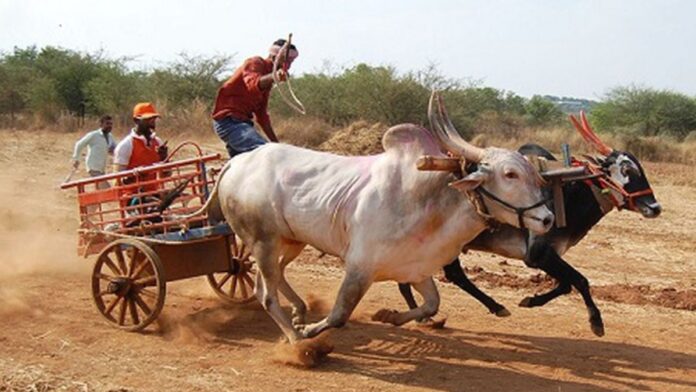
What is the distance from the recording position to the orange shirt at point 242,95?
26.7ft

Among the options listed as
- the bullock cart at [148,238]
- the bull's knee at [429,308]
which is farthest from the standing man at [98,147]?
the bull's knee at [429,308]

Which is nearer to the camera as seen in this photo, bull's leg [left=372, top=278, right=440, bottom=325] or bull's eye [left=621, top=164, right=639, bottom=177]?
bull's leg [left=372, top=278, right=440, bottom=325]

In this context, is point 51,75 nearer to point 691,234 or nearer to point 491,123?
point 491,123

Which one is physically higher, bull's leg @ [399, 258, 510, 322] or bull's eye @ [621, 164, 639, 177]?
bull's eye @ [621, 164, 639, 177]

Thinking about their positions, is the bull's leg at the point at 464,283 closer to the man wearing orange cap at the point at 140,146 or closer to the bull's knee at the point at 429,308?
the bull's knee at the point at 429,308

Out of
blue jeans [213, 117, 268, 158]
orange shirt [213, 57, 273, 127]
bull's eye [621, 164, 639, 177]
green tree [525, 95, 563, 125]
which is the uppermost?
orange shirt [213, 57, 273, 127]

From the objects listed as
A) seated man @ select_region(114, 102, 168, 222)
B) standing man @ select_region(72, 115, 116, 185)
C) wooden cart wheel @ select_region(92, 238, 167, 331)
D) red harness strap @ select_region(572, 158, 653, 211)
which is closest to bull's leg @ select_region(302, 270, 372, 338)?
wooden cart wheel @ select_region(92, 238, 167, 331)

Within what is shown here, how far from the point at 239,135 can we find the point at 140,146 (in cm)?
119

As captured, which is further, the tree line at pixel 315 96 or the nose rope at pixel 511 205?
the tree line at pixel 315 96

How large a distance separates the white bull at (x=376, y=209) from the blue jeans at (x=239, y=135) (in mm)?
738

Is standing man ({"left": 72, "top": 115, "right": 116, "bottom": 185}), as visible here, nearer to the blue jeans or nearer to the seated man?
the seated man

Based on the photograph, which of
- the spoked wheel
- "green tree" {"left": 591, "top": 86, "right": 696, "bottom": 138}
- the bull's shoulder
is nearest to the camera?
the bull's shoulder

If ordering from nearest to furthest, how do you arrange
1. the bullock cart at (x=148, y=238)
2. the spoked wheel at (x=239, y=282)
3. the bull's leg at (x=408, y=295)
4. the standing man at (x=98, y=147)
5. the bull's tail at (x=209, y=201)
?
the bull's tail at (x=209, y=201)
the bullock cart at (x=148, y=238)
the bull's leg at (x=408, y=295)
the spoked wheel at (x=239, y=282)
the standing man at (x=98, y=147)

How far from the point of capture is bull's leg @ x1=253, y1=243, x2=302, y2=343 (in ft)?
24.1
